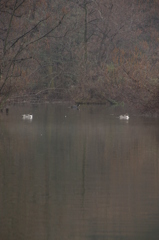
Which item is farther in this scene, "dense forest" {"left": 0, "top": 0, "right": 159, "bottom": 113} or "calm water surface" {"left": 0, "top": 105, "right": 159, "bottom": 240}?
"dense forest" {"left": 0, "top": 0, "right": 159, "bottom": 113}

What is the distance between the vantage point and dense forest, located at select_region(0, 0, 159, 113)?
82.3 ft

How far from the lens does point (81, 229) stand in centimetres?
691

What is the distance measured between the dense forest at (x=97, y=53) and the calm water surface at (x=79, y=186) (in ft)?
24.7

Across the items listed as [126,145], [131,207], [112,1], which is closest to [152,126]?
[126,145]

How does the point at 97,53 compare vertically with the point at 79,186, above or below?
above

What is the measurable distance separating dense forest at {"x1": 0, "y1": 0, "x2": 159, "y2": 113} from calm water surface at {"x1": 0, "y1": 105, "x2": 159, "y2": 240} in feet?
24.7

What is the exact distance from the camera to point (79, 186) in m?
9.35

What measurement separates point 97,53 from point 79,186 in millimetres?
33454

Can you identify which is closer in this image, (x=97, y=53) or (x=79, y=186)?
(x=79, y=186)

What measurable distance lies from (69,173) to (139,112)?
1608cm

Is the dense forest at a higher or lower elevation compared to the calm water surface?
higher

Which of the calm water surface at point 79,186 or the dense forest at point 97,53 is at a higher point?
the dense forest at point 97,53

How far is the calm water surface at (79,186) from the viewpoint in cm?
694

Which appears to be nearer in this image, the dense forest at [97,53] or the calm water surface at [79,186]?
the calm water surface at [79,186]
